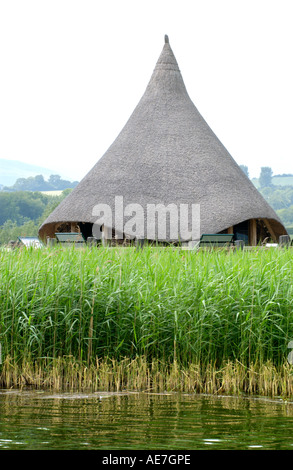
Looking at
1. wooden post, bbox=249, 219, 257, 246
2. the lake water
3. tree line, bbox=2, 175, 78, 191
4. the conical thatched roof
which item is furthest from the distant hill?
the lake water

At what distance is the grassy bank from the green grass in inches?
0.4

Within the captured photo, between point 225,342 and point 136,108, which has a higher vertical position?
point 136,108

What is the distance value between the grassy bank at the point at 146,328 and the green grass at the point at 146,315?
11mm

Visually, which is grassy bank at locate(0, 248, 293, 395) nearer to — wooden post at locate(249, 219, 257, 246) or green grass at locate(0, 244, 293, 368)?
green grass at locate(0, 244, 293, 368)

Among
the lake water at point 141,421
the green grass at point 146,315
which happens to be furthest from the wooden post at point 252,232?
the lake water at point 141,421

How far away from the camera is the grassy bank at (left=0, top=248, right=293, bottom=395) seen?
6203 mm

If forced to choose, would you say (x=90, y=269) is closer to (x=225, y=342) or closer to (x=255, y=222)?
(x=225, y=342)

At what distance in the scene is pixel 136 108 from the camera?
69.9 ft

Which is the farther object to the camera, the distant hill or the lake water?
the distant hill

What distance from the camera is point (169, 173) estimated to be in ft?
63.0

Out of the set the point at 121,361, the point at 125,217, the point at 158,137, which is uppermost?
the point at 158,137

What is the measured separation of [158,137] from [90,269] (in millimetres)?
13417
